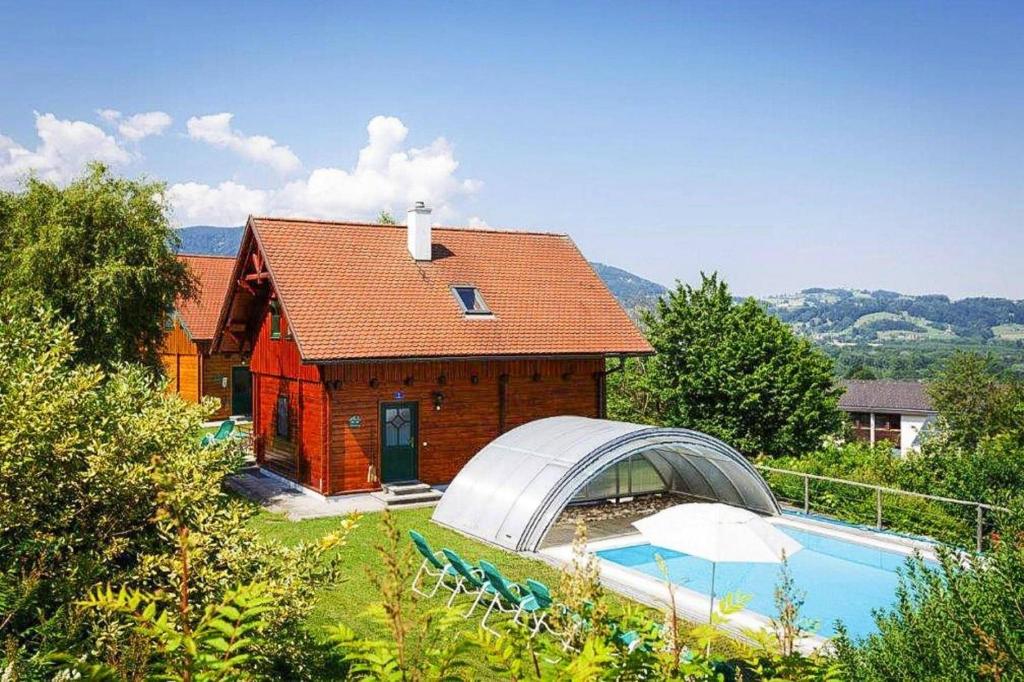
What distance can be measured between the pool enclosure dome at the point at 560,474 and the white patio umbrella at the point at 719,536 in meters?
3.65

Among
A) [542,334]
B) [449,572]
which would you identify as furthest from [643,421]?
[449,572]

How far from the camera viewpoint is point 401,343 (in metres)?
20.8

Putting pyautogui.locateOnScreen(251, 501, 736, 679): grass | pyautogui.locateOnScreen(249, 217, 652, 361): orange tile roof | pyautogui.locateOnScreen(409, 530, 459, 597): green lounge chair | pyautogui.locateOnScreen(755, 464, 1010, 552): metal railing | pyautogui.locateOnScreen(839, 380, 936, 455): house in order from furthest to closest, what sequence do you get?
pyautogui.locateOnScreen(839, 380, 936, 455): house
pyautogui.locateOnScreen(249, 217, 652, 361): orange tile roof
pyautogui.locateOnScreen(755, 464, 1010, 552): metal railing
pyautogui.locateOnScreen(409, 530, 459, 597): green lounge chair
pyautogui.locateOnScreen(251, 501, 736, 679): grass

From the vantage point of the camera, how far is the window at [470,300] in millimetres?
22844

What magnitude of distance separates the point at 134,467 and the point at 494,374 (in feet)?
54.4

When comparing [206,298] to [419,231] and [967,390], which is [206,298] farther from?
[967,390]

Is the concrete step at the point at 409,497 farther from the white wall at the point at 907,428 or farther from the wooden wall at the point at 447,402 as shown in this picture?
the white wall at the point at 907,428

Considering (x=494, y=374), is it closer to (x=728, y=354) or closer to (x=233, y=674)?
(x=728, y=354)

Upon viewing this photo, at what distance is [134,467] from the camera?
228 inches

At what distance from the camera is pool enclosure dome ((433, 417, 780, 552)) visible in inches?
608

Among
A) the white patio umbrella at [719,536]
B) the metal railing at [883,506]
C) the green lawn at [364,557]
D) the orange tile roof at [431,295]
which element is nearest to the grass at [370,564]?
the green lawn at [364,557]

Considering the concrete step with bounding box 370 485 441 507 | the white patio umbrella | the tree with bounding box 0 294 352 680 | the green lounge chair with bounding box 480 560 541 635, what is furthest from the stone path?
the tree with bounding box 0 294 352 680

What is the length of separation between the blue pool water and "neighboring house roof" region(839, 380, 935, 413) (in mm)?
61596

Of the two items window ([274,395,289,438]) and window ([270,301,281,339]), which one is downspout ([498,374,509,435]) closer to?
window ([274,395,289,438])
